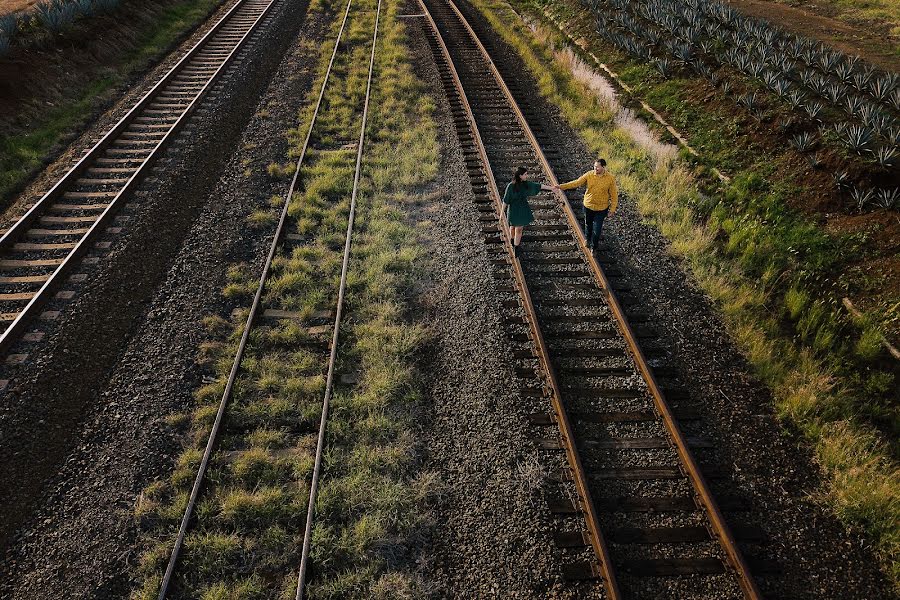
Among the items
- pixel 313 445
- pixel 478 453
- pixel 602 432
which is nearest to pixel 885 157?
pixel 602 432

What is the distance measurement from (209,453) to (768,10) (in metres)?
25.9

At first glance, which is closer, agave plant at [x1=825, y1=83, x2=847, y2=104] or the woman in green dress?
the woman in green dress

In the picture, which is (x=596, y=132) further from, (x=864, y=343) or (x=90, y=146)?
(x=90, y=146)

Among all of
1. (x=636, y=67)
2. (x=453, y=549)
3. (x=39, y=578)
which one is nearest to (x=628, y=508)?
(x=453, y=549)

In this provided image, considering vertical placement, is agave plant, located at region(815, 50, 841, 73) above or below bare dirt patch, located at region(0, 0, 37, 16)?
below

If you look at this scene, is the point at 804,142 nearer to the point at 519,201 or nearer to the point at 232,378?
the point at 519,201

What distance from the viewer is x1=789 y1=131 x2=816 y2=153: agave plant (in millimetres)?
10477

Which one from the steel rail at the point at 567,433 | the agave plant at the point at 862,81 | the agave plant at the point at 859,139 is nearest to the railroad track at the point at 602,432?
the steel rail at the point at 567,433

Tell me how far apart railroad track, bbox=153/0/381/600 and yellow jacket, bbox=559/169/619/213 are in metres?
4.07

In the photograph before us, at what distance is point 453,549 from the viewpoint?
5.15 metres

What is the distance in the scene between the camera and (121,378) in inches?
268

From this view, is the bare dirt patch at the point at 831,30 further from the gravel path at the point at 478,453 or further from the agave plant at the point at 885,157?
the gravel path at the point at 478,453

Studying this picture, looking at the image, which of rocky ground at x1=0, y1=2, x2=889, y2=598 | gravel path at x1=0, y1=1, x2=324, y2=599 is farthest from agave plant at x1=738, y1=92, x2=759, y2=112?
gravel path at x1=0, y1=1, x2=324, y2=599

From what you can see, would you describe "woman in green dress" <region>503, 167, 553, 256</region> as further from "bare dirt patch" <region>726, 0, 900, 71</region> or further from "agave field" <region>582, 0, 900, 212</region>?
"bare dirt patch" <region>726, 0, 900, 71</region>
